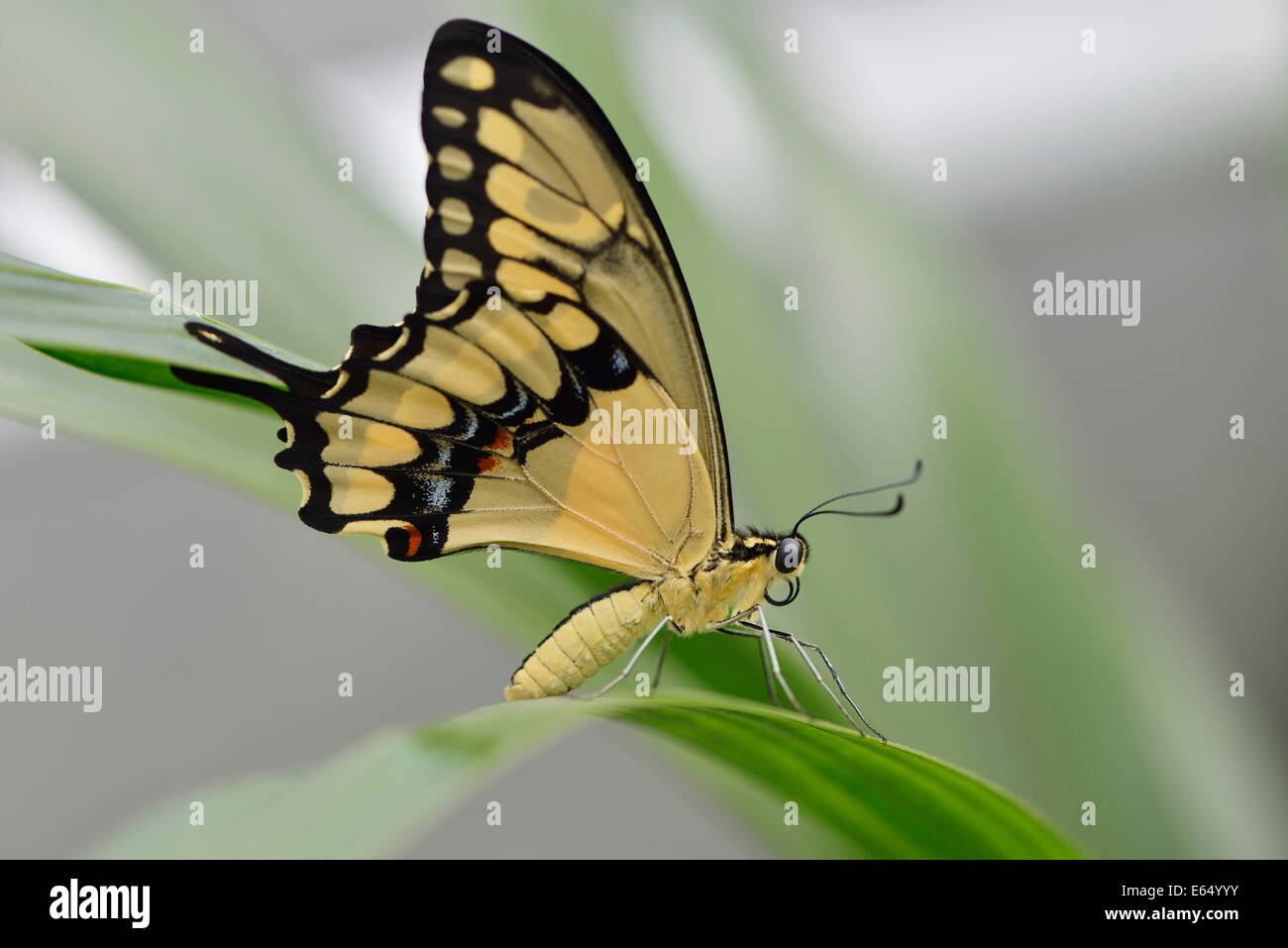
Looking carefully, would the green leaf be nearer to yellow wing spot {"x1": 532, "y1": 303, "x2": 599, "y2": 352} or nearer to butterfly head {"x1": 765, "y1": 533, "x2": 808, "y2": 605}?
butterfly head {"x1": 765, "y1": 533, "x2": 808, "y2": 605}

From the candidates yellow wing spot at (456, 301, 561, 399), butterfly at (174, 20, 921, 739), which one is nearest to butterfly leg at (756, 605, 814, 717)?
butterfly at (174, 20, 921, 739)

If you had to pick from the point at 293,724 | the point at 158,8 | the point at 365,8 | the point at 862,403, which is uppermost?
the point at 365,8

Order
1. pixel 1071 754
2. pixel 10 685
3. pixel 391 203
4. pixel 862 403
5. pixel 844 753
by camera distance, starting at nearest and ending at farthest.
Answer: pixel 844 753 < pixel 1071 754 < pixel 862 403 < pixel 391 203 < pixel 10 685

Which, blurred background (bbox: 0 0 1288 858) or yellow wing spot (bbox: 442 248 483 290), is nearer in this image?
yellow wing spot (bbox: 442 248 483 290)

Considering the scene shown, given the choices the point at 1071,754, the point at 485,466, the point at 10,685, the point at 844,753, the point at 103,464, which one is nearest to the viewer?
the point at 844,753

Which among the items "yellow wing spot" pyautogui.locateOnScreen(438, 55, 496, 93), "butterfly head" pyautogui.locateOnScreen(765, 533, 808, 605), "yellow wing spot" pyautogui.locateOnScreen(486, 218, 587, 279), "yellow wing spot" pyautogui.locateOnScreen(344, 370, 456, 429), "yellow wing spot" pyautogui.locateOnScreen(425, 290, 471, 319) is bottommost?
"butterfly head" pyautogui.locateOnScreen(765, 533, 808, 605)

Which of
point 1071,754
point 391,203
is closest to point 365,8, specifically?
point 391,203

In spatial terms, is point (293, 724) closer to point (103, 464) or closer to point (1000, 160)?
point (103, 464)
